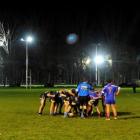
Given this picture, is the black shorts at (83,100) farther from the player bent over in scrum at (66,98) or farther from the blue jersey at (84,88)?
the player bent over in scrum at (66,98)

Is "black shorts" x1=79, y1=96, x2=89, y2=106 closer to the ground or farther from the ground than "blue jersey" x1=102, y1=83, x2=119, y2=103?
closer to the ground

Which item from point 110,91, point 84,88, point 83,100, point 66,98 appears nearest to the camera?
point 110,91

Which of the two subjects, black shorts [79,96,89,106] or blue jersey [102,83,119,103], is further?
black shorts [79,96,89,106]

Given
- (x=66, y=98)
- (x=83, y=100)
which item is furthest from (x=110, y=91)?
(x=66, y=98)

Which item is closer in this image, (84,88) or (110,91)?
(110,91)

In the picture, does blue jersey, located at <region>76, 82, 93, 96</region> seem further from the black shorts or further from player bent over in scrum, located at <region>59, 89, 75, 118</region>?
player bent over in scrum, located at <region>59, 89, 75, 118</region>

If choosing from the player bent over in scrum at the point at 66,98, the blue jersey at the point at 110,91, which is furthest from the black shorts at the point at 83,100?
the blue jersey at the point at 110,91

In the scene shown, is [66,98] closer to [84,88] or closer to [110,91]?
[84,88]

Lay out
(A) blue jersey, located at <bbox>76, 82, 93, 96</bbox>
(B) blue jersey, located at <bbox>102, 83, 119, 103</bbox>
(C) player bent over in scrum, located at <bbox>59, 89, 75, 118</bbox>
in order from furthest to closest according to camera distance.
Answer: (C) player bent over in scrum, located at <bbox>59, 89, 75, 118</bbox> < (A) blue jersey, located at <bbox>76, 82, 93, 96</bbox> < (B) blue jersey, located at <bbox>102, 83, 119, 103</bbox>

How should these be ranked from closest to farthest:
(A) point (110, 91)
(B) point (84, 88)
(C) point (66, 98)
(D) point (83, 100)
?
(A) point (110, 91), (B) point (84, 88), (D) point (83, 100), (C) point (66, 98)

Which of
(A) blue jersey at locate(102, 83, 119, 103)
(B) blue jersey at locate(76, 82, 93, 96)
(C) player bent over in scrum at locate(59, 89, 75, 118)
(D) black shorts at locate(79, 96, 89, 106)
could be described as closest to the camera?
(A) blue jersey at locate(102, 83, 119, 103)

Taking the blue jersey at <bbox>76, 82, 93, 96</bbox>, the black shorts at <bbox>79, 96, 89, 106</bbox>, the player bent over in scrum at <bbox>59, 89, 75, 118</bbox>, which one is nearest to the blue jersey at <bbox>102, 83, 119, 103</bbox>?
the blue jersey at <bbox>76, 82, 93, 96</bbox>

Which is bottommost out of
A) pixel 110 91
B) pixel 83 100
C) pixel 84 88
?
pixel 83 100

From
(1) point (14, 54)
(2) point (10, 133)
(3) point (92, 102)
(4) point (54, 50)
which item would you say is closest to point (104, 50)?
(4) point (54, 50)
